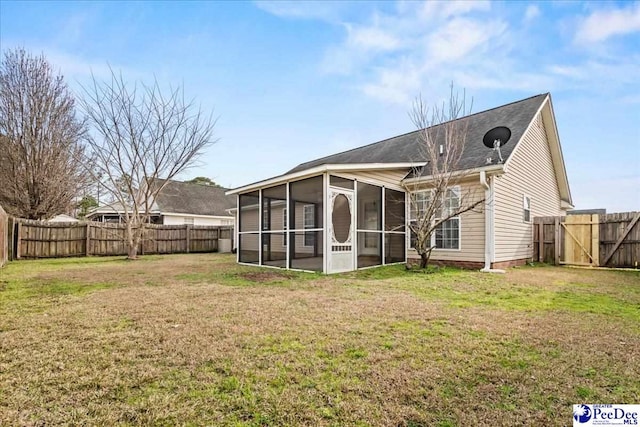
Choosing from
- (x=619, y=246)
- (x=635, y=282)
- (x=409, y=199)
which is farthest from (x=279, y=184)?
(x=619, y=246)

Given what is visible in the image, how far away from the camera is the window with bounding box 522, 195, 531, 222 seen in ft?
35.1

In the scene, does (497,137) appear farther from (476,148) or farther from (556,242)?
(556,242)

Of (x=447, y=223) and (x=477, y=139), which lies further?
(x=477, y=139)

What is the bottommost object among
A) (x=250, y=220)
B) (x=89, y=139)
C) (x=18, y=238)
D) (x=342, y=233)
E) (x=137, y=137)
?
(x=18, y=238)

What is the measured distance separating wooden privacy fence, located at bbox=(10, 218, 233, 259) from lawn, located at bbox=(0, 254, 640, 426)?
31.0 feet

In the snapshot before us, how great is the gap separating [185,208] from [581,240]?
21.9 metres

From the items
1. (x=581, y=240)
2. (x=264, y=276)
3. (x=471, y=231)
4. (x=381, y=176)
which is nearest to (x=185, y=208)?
(x=264, y=276)

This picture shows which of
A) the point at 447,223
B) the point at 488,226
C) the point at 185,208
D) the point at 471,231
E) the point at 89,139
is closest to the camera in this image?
the point at 488,226

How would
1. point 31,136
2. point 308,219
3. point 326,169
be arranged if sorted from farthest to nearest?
1. point 31,136
2. point 308,219
3. point 326,169

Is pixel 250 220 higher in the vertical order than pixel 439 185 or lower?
lower

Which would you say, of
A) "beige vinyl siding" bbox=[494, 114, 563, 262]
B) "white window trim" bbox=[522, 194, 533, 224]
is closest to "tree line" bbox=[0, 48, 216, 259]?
"beige vinyl siding" bbox=[494, 114, 563, 262]

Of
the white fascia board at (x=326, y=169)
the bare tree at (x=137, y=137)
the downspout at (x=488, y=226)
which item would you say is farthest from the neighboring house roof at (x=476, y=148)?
the bare tree at (x=137, y=137)

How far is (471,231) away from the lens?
9.11 m

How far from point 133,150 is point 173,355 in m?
12.3
